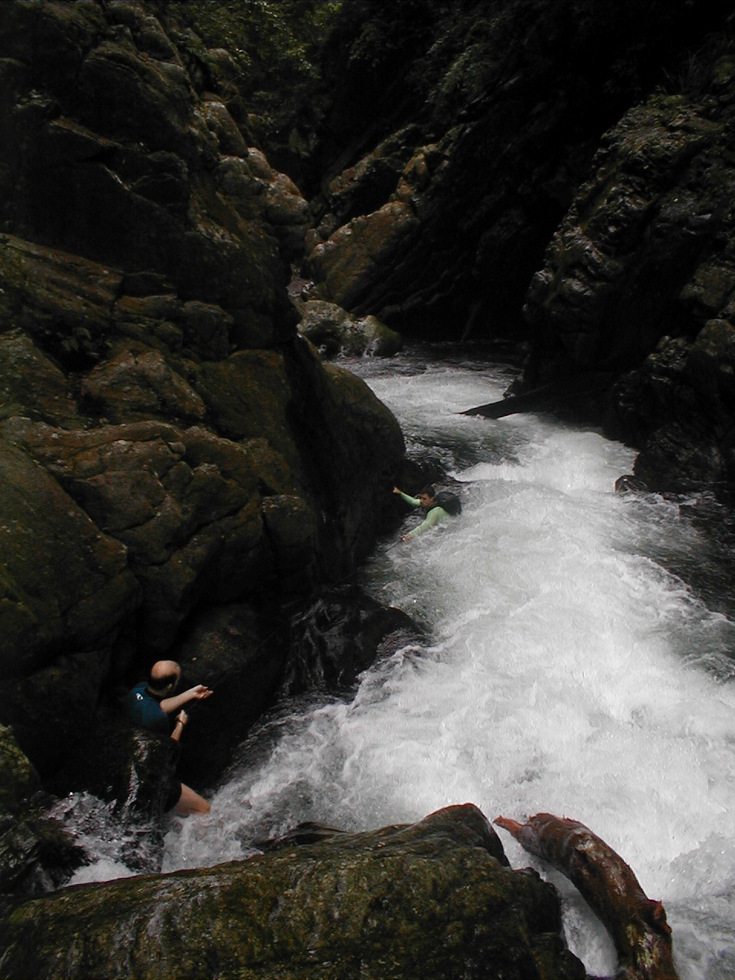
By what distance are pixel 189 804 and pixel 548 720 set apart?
3.34 meters

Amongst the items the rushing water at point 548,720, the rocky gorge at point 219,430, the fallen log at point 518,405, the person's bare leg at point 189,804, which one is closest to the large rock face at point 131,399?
the rocky gorge at point 219,430

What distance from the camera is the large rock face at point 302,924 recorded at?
3062 mm

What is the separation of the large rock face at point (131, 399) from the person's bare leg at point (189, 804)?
476mm

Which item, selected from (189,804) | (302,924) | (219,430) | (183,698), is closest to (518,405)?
(219,430)

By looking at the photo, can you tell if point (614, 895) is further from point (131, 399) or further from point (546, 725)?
point (131, 399)

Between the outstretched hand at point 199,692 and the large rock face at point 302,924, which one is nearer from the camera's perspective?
the large rock face at point 302,924

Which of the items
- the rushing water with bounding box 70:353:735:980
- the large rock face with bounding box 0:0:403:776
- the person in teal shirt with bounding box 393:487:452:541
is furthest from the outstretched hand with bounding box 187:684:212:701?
the person in teal shirt with bounding box 393:487:452:541

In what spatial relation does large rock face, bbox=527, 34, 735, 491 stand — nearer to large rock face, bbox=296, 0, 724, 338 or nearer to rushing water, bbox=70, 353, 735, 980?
rushing water, bbox=70, 353, 735, 980

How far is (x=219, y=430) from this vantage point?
6.96m

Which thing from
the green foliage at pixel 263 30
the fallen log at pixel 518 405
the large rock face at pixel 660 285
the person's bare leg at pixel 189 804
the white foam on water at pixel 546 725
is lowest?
the person's bare leg at pixel 189 804

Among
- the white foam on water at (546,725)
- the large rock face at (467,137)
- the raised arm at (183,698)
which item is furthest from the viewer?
the large rock face at (467,137)

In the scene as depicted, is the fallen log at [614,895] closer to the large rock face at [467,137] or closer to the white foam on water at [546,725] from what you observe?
the white foam on water at [546,725]

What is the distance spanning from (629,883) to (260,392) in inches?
225

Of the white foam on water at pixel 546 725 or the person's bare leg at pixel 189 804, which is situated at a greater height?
the white foam on water at pixel 546 725
